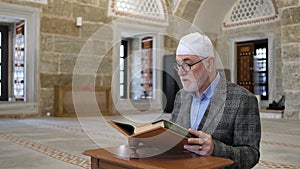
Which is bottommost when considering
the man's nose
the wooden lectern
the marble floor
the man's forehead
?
the marble floor

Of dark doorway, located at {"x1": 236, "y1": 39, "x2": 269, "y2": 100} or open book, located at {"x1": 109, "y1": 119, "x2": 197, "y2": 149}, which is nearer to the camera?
open book, located at {"x1": 109, "y1": 119, "x2": 197, "y2": 149}

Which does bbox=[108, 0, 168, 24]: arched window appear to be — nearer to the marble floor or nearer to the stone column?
the stone column

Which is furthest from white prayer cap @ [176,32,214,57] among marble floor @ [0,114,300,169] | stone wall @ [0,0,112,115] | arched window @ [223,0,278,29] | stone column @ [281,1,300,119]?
arched window @ [223,0,278,29]

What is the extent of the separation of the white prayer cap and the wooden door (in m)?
9.62

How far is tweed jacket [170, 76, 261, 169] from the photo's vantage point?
140 cm

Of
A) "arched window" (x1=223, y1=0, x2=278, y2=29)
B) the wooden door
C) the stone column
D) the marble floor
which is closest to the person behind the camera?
the marble floor

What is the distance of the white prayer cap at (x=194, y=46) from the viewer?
4.60 feet

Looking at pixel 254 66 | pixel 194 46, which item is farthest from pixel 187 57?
pixel 254 66

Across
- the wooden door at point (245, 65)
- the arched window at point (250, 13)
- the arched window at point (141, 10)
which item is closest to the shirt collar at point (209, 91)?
the arched window at point (141, 10)

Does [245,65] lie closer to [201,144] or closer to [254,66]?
[254,66]

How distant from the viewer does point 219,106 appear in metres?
1.43

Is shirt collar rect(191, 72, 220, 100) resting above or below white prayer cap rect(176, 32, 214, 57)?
below

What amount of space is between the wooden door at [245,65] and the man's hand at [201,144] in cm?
975

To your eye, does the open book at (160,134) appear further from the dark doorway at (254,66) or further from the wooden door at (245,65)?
the wooden door at (245,65)
